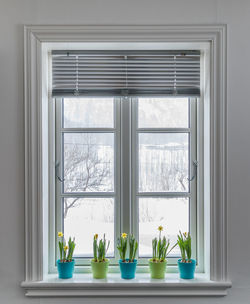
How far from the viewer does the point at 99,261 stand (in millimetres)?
1905

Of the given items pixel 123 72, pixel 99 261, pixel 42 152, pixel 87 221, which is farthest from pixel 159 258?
pixel 123 72

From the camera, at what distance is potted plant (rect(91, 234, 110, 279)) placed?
74.3 inches

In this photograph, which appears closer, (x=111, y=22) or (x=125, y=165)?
(x=111, y=22)

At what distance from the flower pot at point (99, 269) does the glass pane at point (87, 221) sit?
13cm

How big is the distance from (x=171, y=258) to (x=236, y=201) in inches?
20.3

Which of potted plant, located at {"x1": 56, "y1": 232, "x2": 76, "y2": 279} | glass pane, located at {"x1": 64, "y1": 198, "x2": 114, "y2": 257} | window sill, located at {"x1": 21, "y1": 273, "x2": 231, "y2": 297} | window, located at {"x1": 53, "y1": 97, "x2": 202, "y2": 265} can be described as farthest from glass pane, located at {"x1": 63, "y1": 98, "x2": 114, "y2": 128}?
window sill, located at {"x1": 21, "y1": 273, "x2": 231, "y2": 297}

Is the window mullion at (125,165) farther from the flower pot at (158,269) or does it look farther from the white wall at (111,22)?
the white wall at (111,22)

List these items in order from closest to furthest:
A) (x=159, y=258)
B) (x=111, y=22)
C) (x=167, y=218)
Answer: (x=111, y=22), (x=159, y=258), (x=167, y=218)

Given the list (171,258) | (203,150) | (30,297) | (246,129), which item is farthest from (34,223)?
(246,129)

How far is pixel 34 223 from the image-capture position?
1.83 meters

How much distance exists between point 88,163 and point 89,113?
0.30 metres

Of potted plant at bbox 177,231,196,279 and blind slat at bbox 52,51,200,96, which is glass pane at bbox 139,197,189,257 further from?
blind slat at bbox 52,51,200,96

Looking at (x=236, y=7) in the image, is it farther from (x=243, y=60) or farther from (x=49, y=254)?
(x=49, y=254)

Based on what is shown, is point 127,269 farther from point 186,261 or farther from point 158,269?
point 186,261
